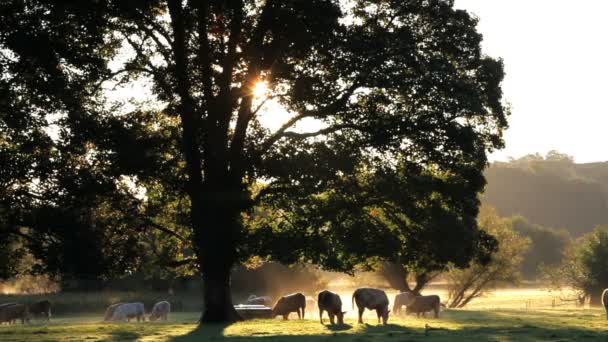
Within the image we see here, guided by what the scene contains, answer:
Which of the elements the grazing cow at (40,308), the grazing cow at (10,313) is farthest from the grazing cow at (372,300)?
the grazing cow at (40,308)

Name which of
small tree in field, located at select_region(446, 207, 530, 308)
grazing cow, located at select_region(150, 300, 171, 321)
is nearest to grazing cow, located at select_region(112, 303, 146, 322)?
grazing cow, located at select_region(150, 300, 171, 321)

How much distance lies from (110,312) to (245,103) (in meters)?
30.6

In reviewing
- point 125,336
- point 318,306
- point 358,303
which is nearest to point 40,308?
point 318,306

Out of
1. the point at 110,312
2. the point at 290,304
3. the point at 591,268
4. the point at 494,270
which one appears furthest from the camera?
the point at 591,268

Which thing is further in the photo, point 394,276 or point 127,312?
point 394,276

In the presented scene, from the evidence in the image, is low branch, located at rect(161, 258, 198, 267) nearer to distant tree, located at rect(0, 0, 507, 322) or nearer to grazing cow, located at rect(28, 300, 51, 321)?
distant tree, located at rect(0, 0, 507, 322)

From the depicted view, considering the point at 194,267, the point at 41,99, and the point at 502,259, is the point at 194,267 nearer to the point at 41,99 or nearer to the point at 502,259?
the point at 41,99

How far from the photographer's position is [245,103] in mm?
34281

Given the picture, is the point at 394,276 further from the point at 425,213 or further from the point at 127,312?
the point at 425,213

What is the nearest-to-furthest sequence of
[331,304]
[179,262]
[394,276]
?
[331,304], [179,262], [394,276]

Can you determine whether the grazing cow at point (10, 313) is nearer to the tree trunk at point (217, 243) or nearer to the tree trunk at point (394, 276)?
the tree trunk at point (217, 243)

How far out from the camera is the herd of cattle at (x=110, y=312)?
52531mm

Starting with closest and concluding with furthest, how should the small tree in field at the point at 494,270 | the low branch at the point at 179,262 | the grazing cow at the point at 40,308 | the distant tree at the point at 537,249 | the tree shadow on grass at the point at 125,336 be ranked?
the tree shadow on grass at the point at 125,336 → the low branch at the point at 179,262 → the grazing cow at the point at 40,308 → the small tree in field at the point at 494,270 → the distant tree at the point at 537,249

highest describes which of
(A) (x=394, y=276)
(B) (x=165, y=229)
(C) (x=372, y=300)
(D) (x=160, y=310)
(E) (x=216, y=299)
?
(B) (x=165, y=229)
